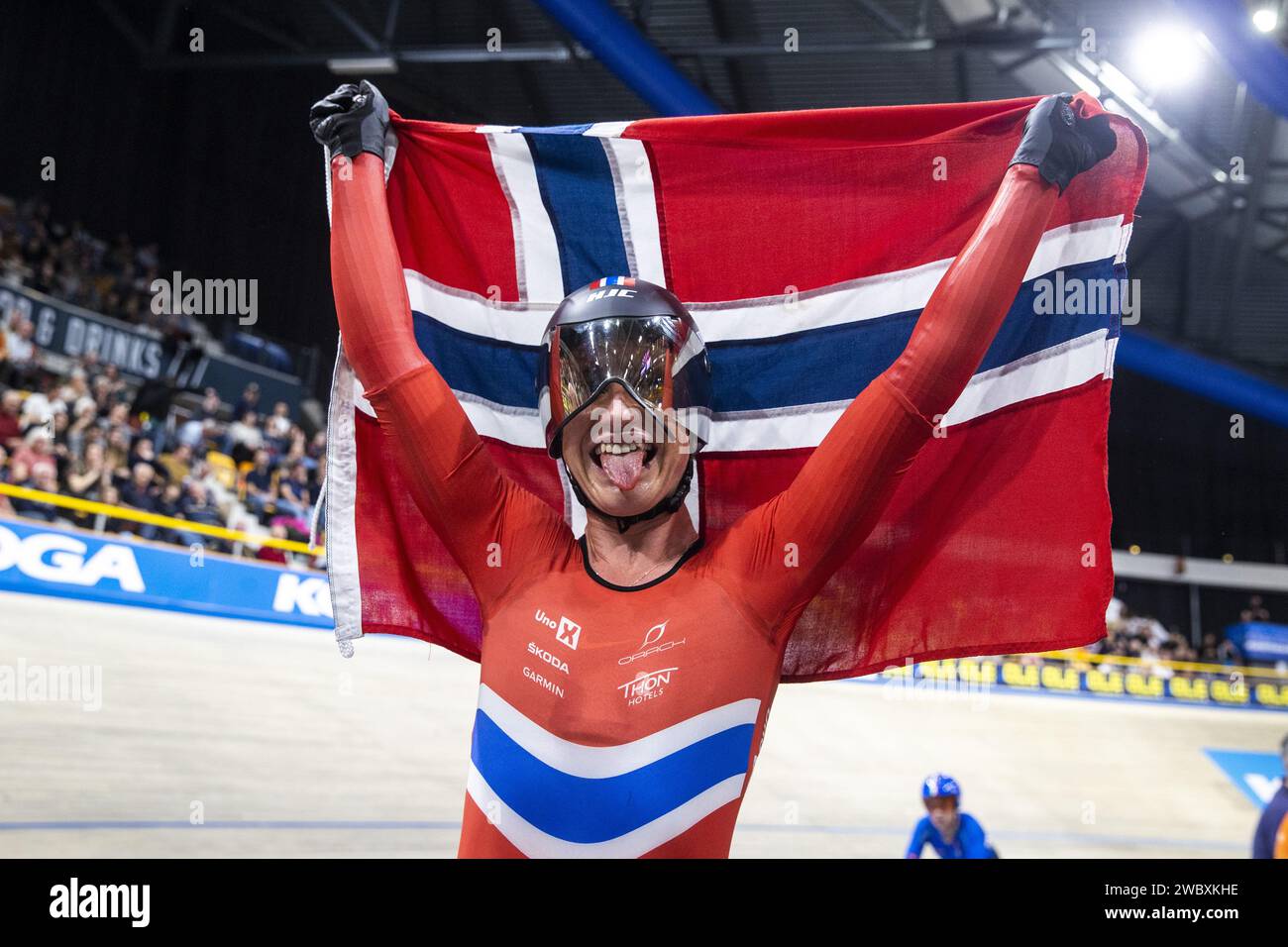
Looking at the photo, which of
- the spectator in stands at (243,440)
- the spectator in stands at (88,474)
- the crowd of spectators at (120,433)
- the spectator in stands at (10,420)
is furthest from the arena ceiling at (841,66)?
the spectator in stands at (88,474)

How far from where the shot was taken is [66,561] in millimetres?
8086

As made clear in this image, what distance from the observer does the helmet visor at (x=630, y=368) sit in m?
2.00

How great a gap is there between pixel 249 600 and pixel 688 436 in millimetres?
8104

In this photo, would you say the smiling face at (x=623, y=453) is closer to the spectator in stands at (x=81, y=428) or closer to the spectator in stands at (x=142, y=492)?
the spectator in stands at (x=142, y=492)

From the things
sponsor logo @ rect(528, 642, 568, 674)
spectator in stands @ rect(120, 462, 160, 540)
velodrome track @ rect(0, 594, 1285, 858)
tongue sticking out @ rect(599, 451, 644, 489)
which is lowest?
velodrome track @ rect(0, 594, 1285, 858)

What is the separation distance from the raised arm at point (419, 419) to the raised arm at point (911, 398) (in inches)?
18.3

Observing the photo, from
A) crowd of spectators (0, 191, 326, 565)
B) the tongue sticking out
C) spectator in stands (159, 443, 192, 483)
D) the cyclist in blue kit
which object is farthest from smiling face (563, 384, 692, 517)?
spectator in stands (159, 443, 192, 483)

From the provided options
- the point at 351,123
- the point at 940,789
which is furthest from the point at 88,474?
the point at 351,123

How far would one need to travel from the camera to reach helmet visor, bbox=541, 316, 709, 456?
200 centimetres

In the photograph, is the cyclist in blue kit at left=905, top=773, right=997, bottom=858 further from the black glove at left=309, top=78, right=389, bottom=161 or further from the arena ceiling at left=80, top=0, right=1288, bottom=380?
the arena ceiling at left=80, top=0, right=1288, bottom=380

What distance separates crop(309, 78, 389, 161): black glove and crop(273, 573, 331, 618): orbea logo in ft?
25.4

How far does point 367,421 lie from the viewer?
2500 millimetres
